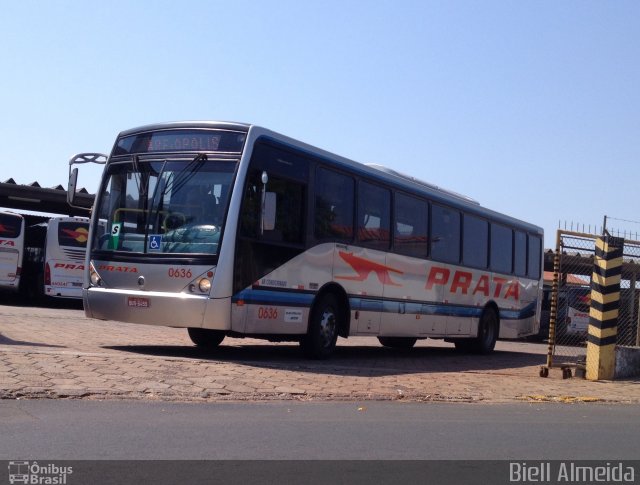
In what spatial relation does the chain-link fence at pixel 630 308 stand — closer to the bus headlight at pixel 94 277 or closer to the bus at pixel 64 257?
the bus headlight at pixel 94 277

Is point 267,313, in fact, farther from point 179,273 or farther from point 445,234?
point 445,234

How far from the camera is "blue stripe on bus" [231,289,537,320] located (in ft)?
39.7

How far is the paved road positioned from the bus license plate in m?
3.36

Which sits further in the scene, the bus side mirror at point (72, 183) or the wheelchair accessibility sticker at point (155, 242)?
the bus side mirror at point (72, 183)

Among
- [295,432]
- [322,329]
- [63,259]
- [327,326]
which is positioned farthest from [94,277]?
[63,259]

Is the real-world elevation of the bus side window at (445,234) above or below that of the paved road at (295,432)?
above

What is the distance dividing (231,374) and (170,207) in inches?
108

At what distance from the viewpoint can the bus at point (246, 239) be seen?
11.7 metres

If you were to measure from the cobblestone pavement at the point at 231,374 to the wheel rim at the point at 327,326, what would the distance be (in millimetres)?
439

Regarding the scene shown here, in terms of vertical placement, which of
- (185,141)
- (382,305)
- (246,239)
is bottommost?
(382,305)

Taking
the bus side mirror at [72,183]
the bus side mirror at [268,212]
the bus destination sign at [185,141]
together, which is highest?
the bus destination sign at [185,141]

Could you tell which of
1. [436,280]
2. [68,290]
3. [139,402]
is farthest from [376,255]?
[68,290]

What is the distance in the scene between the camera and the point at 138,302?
1188cm

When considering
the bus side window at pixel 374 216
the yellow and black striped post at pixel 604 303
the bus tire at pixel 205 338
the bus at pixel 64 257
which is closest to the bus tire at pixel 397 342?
the bus side window at pixel 374 216
